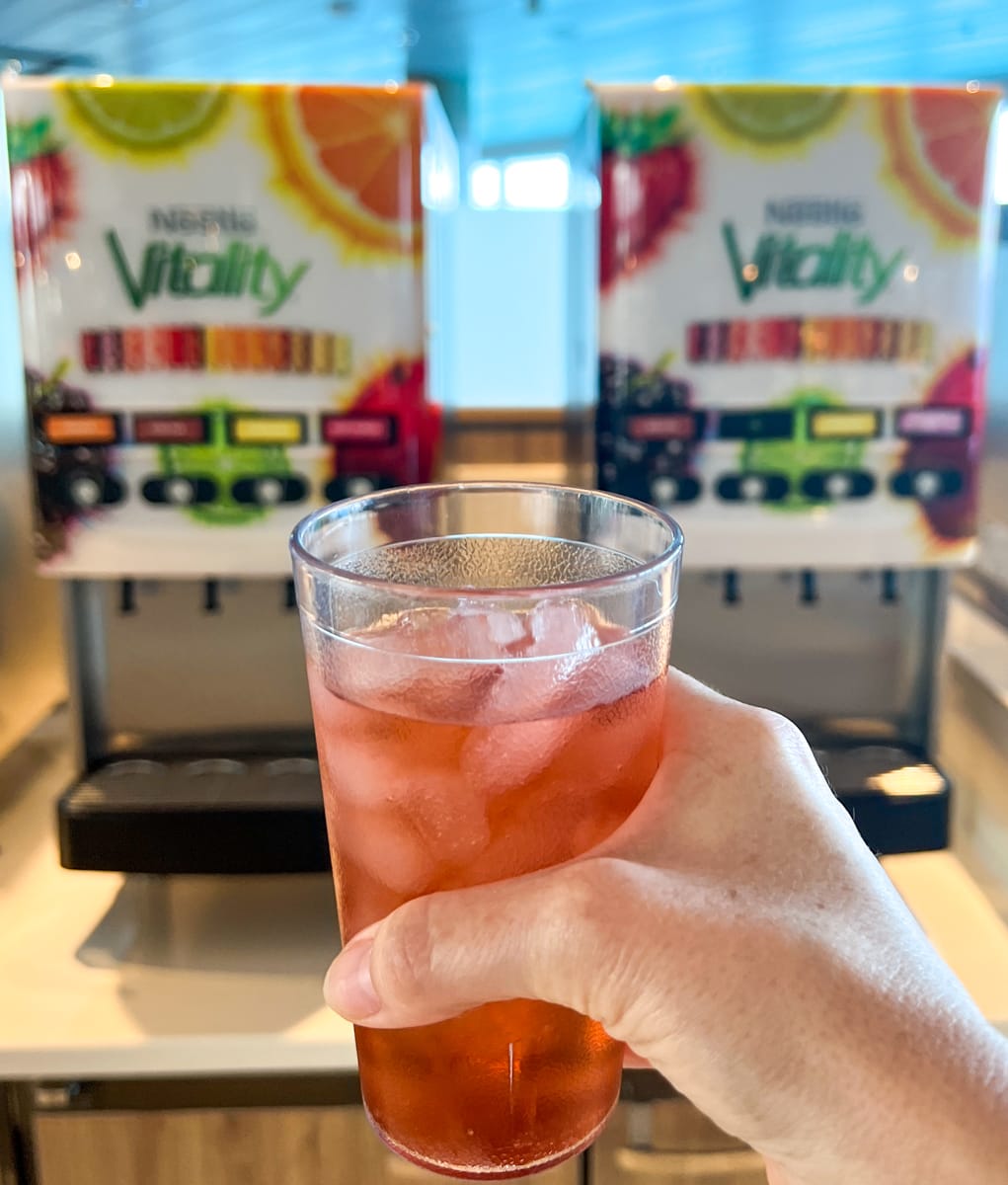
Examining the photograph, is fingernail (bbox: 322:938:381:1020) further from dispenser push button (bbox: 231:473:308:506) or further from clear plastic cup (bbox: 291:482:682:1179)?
dispenser push button (bbox: 231:473:308:506)

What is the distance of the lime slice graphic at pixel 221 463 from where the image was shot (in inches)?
40.3

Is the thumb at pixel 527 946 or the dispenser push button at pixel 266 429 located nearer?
the thumb at pixel 527 946

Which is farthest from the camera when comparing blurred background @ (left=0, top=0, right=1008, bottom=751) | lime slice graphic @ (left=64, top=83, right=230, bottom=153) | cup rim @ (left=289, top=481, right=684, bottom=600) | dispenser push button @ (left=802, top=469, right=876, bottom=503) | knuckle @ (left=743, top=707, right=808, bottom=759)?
blurred background @ (left=0, top=0, right=1008, bottom=751)

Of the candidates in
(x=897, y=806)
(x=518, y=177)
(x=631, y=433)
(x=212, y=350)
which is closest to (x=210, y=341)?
(x=212, y=350)

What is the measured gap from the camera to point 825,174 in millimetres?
1015

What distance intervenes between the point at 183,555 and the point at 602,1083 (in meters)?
0.67

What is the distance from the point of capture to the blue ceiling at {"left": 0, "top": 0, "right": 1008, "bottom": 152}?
4.45 m

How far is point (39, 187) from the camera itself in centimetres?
97

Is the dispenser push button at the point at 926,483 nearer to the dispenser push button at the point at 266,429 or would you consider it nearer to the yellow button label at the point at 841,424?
the yellow button label at the point at 841,424

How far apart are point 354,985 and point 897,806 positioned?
0.68 m

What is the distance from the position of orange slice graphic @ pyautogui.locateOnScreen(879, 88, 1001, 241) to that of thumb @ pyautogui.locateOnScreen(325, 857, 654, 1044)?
81 cm

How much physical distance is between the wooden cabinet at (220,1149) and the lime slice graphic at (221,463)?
1.80 feet

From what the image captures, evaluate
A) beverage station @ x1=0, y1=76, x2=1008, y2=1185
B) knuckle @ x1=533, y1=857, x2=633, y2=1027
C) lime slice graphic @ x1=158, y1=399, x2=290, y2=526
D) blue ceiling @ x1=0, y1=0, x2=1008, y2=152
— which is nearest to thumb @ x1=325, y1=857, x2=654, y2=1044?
knuckle @ x1=533, y1=857, x2=633, y2=1027

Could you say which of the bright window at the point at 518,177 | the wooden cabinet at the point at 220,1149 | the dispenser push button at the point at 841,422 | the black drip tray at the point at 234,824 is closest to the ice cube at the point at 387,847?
the black drip tray at the point at 234,824
